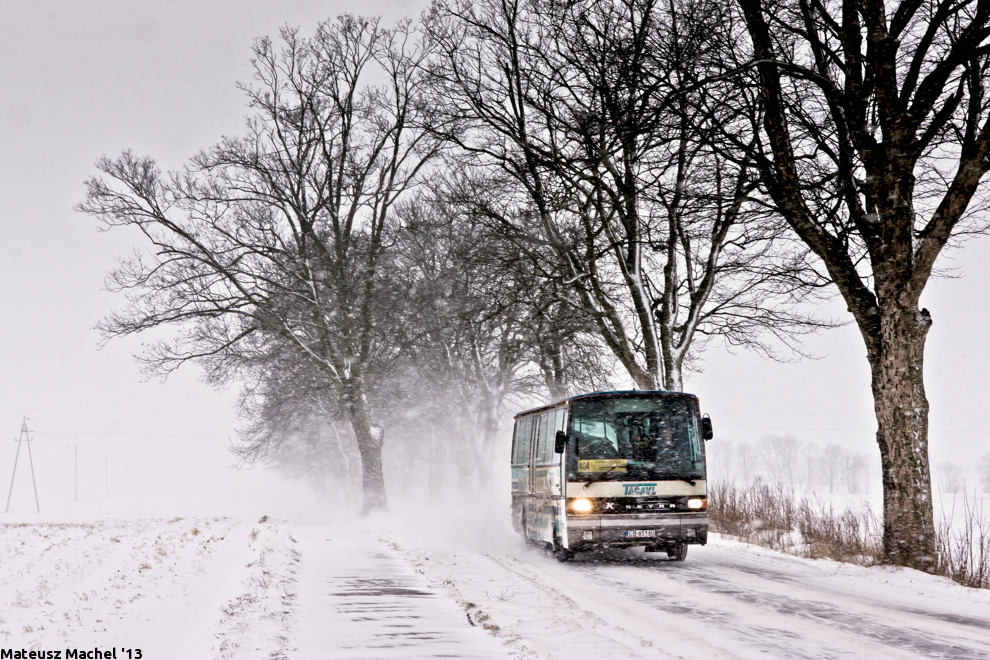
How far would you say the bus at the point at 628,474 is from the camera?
14.1m

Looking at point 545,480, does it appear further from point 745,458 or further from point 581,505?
point 745,458

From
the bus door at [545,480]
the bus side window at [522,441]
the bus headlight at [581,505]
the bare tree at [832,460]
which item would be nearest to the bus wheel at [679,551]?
the bus headlight at [581,505]

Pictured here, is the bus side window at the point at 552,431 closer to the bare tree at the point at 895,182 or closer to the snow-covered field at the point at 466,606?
the snow-covered field at the point at 466,606

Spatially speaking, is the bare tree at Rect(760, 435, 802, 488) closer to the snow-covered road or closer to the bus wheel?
the bus wheel

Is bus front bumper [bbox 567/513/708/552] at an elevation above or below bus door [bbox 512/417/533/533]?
below

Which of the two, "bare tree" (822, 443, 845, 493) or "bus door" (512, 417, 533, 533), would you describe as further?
"bare tree" (822, 443, 845, 493)

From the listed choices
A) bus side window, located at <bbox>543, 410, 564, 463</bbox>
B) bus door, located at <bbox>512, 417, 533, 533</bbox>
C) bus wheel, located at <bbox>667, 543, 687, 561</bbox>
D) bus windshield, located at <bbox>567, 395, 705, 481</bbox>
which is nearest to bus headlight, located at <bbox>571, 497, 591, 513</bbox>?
bus windshield, located at <bbox>567, 395, 705, 481</bbox>

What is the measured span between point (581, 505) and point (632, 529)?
927 mm

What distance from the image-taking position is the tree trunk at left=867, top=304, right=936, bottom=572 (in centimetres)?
1152

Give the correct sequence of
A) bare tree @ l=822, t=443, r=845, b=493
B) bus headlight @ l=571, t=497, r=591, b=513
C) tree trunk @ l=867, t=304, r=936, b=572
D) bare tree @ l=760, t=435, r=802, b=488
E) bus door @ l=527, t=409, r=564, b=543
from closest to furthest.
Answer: tree trunk @ l=867, t=304, r=936, b=572 < bus headlight @ l=571, t=497, r=591, b=513 < bus door @ l=527, t=409, r=564, b=543 < bare tree @ l=822, t=443, r=845, b=493 < bare tree @ l=760, t=435, r=802, b=488

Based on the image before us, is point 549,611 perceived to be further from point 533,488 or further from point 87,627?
point 533,488

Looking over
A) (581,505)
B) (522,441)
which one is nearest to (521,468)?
(522,441)

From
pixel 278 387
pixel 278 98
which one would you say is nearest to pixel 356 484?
pixel 278 387

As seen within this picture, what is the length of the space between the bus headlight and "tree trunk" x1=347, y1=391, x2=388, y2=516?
48.0 feet
